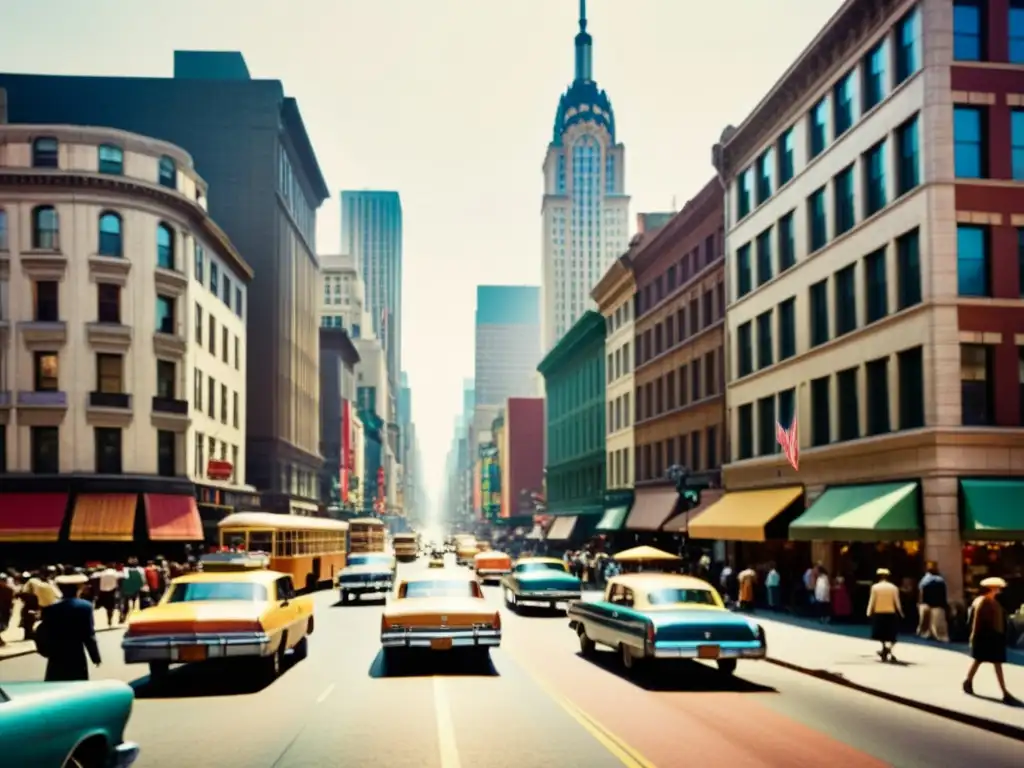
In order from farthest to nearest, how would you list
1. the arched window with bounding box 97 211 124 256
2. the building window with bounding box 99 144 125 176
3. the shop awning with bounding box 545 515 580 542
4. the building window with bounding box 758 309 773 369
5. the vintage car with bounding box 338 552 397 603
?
the shop awning with bounding box 545 515 580 542, the building window with bounding box 99 144 125 176, the arched window with bounding box 97 211 124 256, the building window with bounding box 758 309 773 369, the vintage car with bounding box 338 552 397 603

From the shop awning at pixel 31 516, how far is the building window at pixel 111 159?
16.0 m

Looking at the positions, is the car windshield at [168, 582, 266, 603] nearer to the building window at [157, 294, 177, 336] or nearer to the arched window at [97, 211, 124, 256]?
the arched window at [97, 211, 124, 256]

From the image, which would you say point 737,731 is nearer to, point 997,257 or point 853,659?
point 853,659

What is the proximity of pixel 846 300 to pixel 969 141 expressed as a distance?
24.2 ft

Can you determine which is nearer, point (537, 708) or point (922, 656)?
point (537, 708)

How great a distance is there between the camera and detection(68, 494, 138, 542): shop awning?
2068 inches


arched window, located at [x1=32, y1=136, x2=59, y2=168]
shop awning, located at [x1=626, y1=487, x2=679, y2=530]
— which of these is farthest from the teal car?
arched window, located at [x1=32, y1=136, x2=59, y2=168]

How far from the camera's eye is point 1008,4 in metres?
30.6

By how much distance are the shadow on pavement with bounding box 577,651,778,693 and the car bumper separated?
6.31m

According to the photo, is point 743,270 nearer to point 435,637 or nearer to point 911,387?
point 911,387

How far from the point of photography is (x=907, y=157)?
105 ft

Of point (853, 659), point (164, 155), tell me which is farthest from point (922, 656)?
point (164, 155)

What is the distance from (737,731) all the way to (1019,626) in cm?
1348

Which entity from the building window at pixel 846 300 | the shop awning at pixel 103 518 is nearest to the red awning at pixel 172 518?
the shop awning at pixel 103 518
